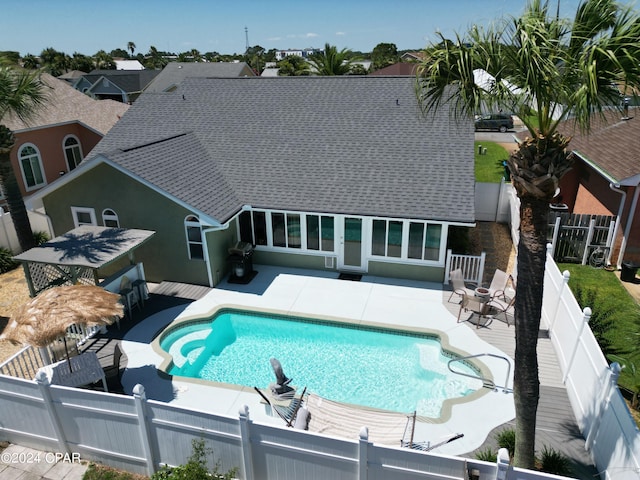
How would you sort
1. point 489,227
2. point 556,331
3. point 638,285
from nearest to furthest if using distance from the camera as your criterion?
point 556,331 < point 638,285 < point 489,227

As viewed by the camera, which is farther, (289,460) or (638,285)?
(638,285)

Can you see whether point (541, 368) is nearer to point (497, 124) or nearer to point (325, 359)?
point (325, 359)

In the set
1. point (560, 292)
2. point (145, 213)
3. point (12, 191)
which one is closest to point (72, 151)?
point (12, 191)

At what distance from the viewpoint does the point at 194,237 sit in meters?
15.8

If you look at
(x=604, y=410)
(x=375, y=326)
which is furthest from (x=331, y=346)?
(x=604, y=410)

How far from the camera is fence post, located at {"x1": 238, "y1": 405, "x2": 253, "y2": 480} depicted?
23.9 ft

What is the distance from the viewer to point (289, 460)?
7.46 metres

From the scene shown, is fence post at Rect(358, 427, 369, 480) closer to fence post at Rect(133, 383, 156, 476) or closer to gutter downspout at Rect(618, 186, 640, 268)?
fence post at Rect(133, 383, 156, 476)

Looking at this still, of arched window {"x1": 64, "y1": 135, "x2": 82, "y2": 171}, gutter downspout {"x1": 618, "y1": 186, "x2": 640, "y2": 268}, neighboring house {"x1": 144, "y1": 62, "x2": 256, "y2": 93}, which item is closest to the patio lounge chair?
gutter downspout {"x1": 618, "y1": 186, "x2": 640, "y2": 268}

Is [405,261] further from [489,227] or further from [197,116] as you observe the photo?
[197,116]

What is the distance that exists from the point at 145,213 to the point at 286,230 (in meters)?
5.14

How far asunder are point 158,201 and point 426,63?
1127 centimetres

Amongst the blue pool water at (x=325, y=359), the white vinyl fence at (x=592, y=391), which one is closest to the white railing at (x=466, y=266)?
the white vinyl fence at (x=592, y=391)

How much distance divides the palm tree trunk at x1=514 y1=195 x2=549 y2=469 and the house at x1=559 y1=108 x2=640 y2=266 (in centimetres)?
882
